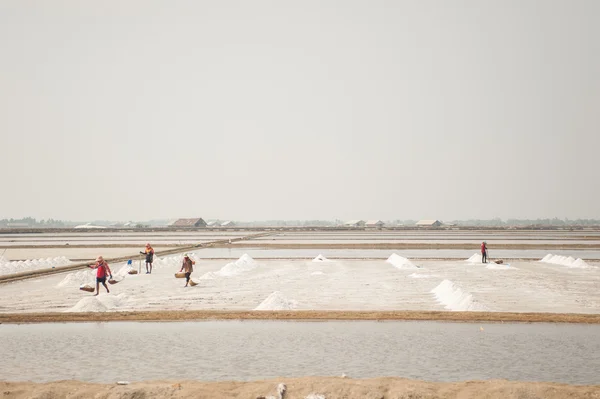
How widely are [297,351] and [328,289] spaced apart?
1055cm

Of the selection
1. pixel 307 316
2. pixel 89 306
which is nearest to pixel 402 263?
pixel 307 316

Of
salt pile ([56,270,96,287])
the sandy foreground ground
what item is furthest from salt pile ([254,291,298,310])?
salt pile ([56,270,96,287])

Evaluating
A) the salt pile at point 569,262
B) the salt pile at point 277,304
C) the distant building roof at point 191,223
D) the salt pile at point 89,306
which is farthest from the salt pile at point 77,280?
the distant building roof at point 191,223

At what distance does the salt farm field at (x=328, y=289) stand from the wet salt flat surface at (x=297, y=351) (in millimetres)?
2784

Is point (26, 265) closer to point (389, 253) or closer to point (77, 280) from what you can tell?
point (77, 280)

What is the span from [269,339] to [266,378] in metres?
3.56

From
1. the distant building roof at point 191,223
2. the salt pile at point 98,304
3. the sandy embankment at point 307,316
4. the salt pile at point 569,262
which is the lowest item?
the salt pile at point 569,262

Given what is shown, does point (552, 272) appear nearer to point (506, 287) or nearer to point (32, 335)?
point (506, 287)

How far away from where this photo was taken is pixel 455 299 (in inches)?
701

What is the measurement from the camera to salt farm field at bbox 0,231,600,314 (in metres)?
17.5

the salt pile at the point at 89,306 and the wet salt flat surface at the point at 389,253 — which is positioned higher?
the salt pile at the point at 89,306

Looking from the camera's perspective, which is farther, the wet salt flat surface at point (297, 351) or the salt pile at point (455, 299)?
the salt pile at point (455, 299)

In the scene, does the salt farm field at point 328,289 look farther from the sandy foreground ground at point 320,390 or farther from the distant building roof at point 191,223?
the distant building roof at point 191,223

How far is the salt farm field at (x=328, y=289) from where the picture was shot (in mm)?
17500
